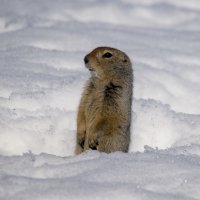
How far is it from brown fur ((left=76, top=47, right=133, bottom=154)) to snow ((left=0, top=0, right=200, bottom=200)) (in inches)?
20.0

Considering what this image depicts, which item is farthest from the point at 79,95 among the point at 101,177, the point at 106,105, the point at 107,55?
the point at 101,177

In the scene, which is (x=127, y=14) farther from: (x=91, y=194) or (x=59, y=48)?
(x=91, y=194)

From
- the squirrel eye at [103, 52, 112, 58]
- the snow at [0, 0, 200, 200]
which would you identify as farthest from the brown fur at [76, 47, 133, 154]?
the snow at [0, 0, 200, 200]

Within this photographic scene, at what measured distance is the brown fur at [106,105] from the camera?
6355 mm

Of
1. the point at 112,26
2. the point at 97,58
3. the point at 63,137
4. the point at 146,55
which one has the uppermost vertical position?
the point at 112,26

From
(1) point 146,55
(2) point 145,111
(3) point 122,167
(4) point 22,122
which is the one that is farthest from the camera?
(1) point 146,55

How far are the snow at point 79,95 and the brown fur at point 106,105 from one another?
20.0 inches

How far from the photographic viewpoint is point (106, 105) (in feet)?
21.3

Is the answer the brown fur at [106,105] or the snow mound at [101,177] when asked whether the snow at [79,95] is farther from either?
the brown fur at [106,105]

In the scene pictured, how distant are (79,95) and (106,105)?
151 centimetres

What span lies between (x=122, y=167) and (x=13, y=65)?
4.17 metres

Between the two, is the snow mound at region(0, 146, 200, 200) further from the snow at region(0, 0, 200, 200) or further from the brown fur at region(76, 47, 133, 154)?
the brown fur at region(76, 47, 133, 154)

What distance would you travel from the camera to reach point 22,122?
7.04 meters

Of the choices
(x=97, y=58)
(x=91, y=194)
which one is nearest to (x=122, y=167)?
(x=91, y=194)
